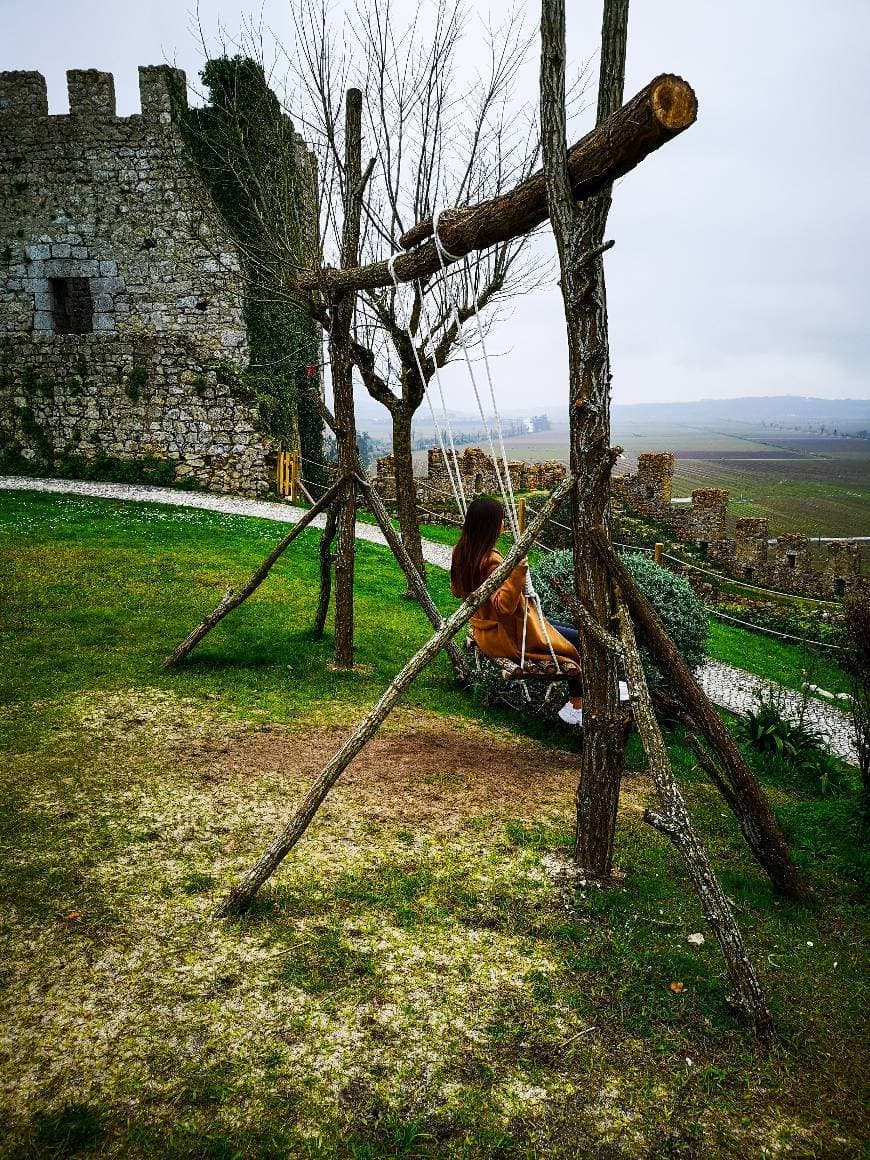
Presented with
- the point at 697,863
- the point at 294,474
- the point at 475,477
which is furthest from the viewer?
the point at 475,477

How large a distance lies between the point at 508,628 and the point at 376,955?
8.73 ft

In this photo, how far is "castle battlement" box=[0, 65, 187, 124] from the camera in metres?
16.4

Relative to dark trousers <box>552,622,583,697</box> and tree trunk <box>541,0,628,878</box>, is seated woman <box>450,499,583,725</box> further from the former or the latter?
tree trunk <box>541,0,628,878</box>

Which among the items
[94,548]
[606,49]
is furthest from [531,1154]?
[94,548]

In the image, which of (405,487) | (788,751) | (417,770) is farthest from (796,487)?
(417,770)

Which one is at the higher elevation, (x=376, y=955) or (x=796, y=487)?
(x=796, y=487)

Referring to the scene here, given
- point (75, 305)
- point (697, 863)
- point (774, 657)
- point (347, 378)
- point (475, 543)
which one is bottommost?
point (774, 657)

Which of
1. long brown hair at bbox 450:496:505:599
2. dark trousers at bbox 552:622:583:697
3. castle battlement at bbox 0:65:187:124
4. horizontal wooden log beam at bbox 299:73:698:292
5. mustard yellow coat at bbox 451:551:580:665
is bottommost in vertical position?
dark trousers at bbox 552:622:583:697

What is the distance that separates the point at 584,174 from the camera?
3.89 meters

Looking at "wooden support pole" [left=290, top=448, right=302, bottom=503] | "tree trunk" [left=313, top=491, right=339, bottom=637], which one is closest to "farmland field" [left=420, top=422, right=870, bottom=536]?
"wooden support pole" [left=290, top=448, right=302, bottom=503]

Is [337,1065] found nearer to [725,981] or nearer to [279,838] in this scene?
[279,838]

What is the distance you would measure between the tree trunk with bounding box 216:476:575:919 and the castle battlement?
1716 cm

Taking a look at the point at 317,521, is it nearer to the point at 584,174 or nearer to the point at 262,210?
the point at 262,210

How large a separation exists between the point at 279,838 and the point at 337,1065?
1199 mm
